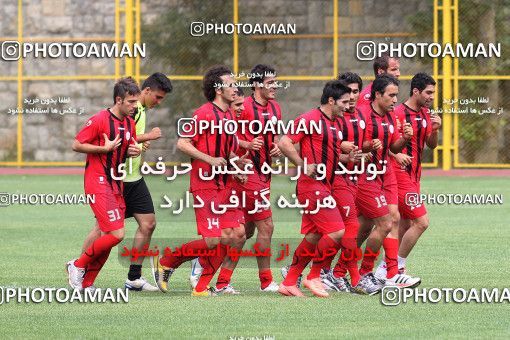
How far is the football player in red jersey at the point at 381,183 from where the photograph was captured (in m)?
13.0

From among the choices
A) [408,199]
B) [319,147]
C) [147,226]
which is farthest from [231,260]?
[408,199]

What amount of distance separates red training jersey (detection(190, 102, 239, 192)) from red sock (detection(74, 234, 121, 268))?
2.64 ft

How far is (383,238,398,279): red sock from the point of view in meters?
13.2

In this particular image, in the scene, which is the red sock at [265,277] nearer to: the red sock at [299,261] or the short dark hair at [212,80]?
the red sock at [299,261]

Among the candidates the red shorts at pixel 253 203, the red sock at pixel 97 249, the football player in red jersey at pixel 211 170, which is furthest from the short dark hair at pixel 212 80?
the red sock at pixel 97 249

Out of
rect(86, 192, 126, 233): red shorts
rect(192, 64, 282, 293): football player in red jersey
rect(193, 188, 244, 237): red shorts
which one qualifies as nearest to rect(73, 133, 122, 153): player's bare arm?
rect(86, 192, 126, 233): red shorts

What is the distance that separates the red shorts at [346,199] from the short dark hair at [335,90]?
0.74 meters

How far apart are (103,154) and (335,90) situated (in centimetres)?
205

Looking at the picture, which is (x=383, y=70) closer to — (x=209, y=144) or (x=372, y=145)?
(x=372, y=145)

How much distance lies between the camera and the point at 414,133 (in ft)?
45.0

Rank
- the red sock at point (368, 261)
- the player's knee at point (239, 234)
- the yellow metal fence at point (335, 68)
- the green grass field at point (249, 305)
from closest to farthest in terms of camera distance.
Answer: the green grass field at point (249, 305), the player's knee at point (239, 234), the red sock at point (368, 261), the yellow metal fence at point (335, 68)

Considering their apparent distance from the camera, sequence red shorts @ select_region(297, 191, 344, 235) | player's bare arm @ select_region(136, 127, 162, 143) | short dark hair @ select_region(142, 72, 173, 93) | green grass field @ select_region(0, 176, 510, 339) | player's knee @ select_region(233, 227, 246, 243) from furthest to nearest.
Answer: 1. short dark hair @ select_region(142, 72, 173, 93)
2. player's bare arm @ select_region(136, 127, 162, 143)
3. player's knee @ select_region(233, 227, 246, 243)
4. red shorts @ select_region(297, 191, 344, 235)
5. green grass field @ select_region(0, 176, 510, 339)

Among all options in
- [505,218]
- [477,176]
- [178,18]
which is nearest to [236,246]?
[505,218]

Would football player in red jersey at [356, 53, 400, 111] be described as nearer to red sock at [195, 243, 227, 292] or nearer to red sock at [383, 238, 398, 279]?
red sock at [383, 238, 398, 279]
